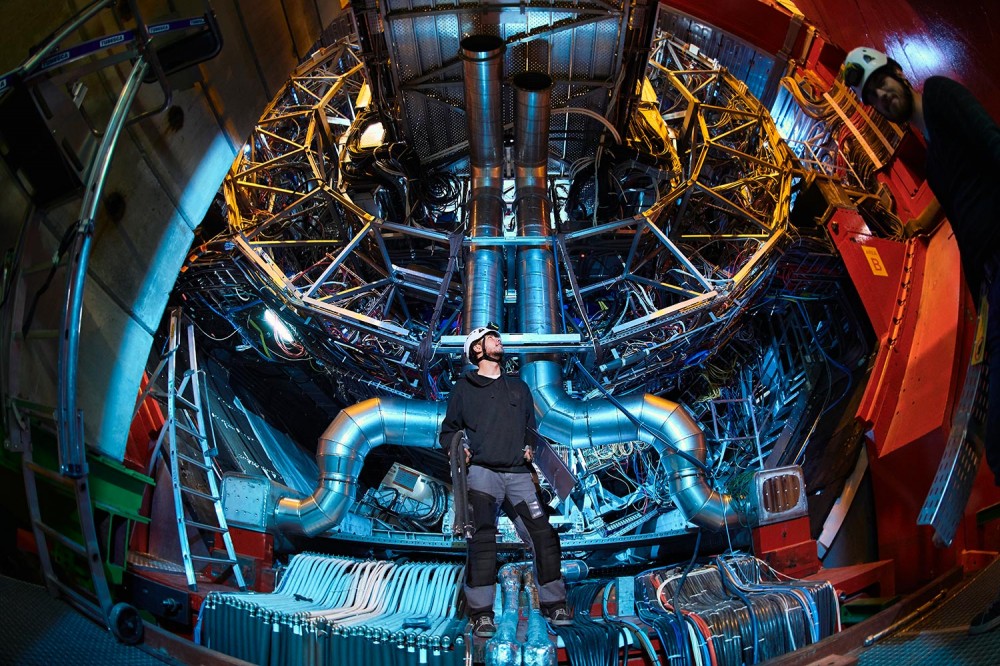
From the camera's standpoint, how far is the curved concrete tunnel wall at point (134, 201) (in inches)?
155

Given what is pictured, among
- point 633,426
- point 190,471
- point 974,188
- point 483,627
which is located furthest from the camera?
point 633,426

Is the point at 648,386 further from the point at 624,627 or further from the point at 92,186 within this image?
the point at 92,186

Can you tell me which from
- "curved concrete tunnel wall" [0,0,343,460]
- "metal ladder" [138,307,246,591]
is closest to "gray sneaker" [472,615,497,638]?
"metal ladder" [138,307,246,591]

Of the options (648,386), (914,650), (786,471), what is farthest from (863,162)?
(914,650)

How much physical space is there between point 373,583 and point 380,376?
316cm

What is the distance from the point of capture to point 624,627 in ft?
14.1

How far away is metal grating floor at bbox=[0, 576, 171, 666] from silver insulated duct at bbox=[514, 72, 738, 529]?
442cm

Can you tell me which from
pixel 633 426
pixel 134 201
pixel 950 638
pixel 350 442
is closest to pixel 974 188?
pixel 950 638

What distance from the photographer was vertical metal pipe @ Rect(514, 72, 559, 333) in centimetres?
777

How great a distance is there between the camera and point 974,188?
118 inches

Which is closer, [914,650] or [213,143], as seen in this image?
[914,650]

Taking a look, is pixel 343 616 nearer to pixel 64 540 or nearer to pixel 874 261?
pixel 64 540

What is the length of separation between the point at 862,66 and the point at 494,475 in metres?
3.32

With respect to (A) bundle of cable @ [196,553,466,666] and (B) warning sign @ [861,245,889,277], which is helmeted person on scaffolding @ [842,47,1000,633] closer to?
(A) bundle of cable @ [196,553,466,666]
